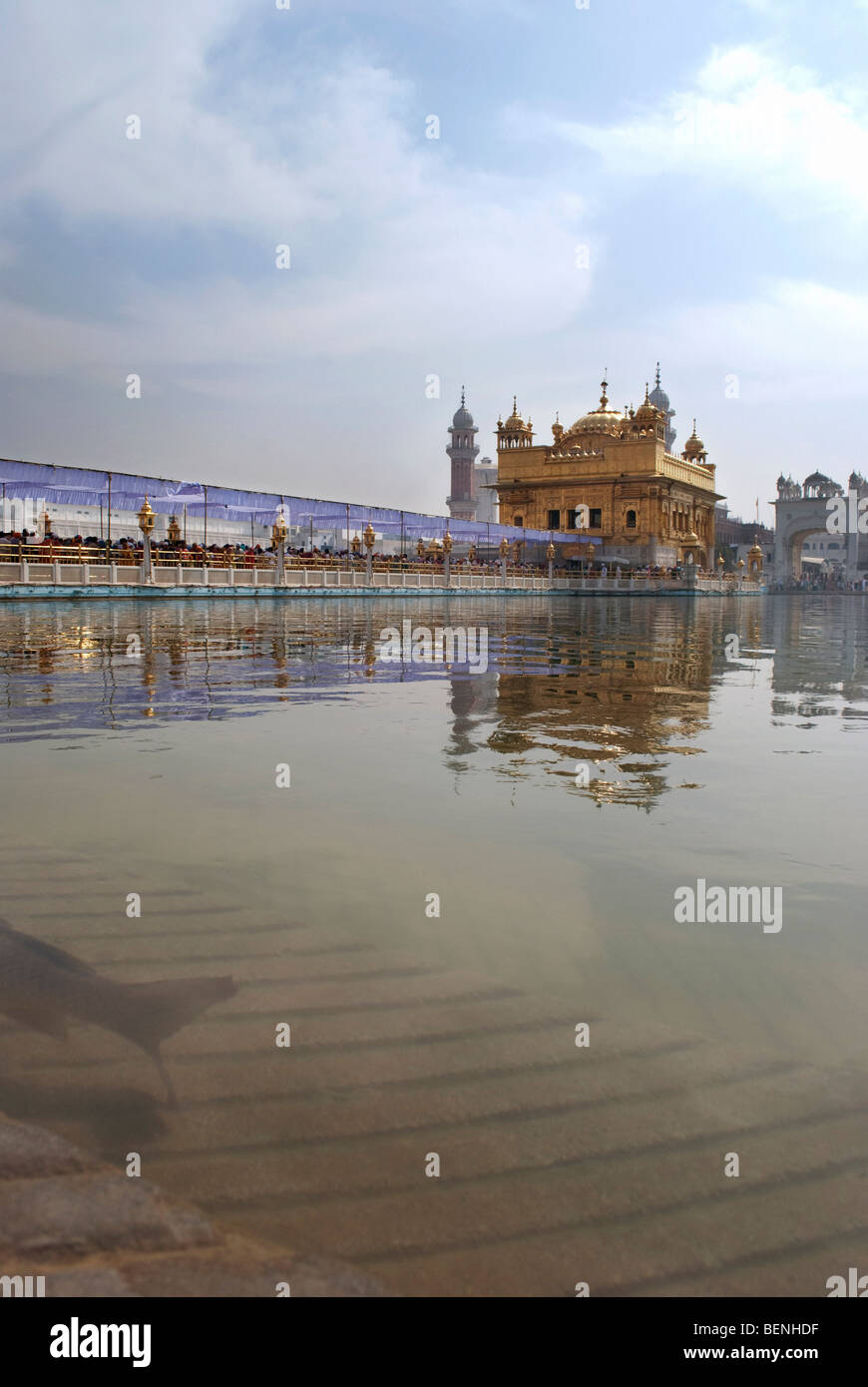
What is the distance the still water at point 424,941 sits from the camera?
4.75ft

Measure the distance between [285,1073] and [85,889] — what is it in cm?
120

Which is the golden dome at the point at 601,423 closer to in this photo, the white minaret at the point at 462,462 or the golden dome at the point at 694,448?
the golden dome at the point at 694,448

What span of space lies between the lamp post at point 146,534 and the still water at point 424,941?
20.0 m

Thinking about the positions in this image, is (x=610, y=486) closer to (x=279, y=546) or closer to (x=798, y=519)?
(x=798, y=519)

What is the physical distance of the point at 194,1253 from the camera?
4.25 ft

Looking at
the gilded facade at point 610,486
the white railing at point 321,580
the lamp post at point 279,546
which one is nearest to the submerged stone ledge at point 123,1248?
the white railing at point 321,580

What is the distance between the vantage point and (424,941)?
7.63 feet

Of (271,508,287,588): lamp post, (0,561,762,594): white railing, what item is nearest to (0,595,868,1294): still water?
→ (0,561,762,594): white railing

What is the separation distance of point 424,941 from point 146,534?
24.6 metres

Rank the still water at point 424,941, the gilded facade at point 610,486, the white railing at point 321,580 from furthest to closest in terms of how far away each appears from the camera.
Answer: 1. the gilded facade at point 610,486
2. the white railing at point 321,580
3. the still water at point 424,941

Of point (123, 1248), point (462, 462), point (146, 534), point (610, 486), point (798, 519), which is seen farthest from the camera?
point (462, 462)

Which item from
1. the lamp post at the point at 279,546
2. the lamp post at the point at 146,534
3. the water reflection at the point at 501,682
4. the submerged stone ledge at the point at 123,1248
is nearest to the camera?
the submerged stone ledge at the point at 123,1248

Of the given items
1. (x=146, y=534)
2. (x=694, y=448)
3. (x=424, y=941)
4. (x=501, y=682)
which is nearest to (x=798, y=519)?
(x=694, y=448)

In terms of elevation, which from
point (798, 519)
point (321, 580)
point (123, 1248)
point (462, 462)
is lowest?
point (123, 1248)
